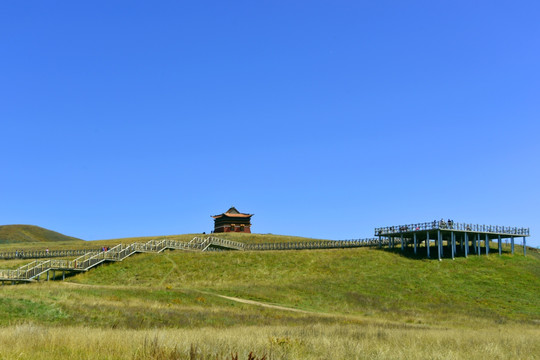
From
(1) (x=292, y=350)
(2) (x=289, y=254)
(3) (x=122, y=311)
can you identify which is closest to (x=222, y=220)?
(2) (x=289, y=254)

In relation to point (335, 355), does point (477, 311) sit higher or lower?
lower

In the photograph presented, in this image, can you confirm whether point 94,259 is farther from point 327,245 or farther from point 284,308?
point 327,245

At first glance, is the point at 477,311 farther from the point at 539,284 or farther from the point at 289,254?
the point at 289,254

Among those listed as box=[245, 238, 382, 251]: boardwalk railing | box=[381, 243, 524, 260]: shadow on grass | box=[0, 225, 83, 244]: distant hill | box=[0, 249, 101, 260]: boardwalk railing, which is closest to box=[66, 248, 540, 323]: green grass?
box=[381, 243, 524, 260]: shadow on grass

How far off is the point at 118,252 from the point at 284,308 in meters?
36.0

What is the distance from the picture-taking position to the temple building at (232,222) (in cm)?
12425

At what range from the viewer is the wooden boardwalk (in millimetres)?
57438

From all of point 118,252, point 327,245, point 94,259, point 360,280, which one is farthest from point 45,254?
point 360,280

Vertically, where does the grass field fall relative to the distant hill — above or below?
below

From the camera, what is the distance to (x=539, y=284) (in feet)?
212

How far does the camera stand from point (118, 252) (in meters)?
71.2

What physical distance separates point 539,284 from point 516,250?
25752 mm

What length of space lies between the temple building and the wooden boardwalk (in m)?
29.2

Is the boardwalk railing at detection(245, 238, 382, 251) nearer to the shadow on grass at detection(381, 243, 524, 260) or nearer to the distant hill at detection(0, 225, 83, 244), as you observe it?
the shadow on grass at detection(381, 243, 524, 260)
